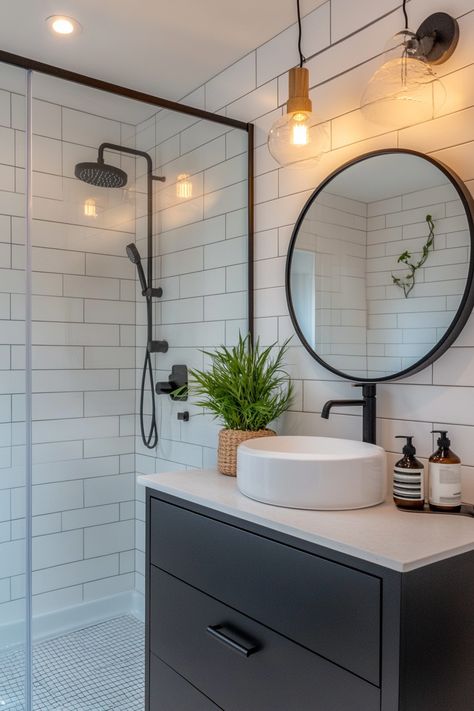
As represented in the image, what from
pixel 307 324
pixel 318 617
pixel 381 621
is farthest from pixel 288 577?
pixel 307 324

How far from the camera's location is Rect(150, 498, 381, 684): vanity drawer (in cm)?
106

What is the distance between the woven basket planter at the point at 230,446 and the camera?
1732 mm

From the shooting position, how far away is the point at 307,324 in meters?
1.87

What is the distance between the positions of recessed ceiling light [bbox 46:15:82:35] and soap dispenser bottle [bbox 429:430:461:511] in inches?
68.4

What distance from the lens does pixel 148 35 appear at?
1974mm

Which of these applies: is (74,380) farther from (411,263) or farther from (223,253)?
(411,263)

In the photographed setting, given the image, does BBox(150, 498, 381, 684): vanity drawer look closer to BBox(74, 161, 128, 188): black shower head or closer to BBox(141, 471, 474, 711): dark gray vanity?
BBox(141, 471, 474, 711): dark gray vanity

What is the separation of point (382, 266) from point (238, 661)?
1.10 meters

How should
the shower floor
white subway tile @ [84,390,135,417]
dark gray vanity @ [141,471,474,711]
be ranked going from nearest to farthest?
dark gray vanity @ [141,471,474,711] → the shower floor → white subway tile @ [84,390,135,417]

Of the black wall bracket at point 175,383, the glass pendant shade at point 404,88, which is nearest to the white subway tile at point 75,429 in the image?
the black wall bracket at point 175,383

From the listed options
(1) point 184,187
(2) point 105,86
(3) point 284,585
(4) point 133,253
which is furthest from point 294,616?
(2) point 105,86

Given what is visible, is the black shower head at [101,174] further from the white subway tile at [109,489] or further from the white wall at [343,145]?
the white subway tile at [109,489]

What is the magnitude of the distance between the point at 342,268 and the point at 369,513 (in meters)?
0.77

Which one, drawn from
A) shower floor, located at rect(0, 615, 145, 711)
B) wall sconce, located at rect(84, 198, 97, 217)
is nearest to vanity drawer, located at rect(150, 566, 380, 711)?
shower floor, located at rect(0, 615, 145, 711)
